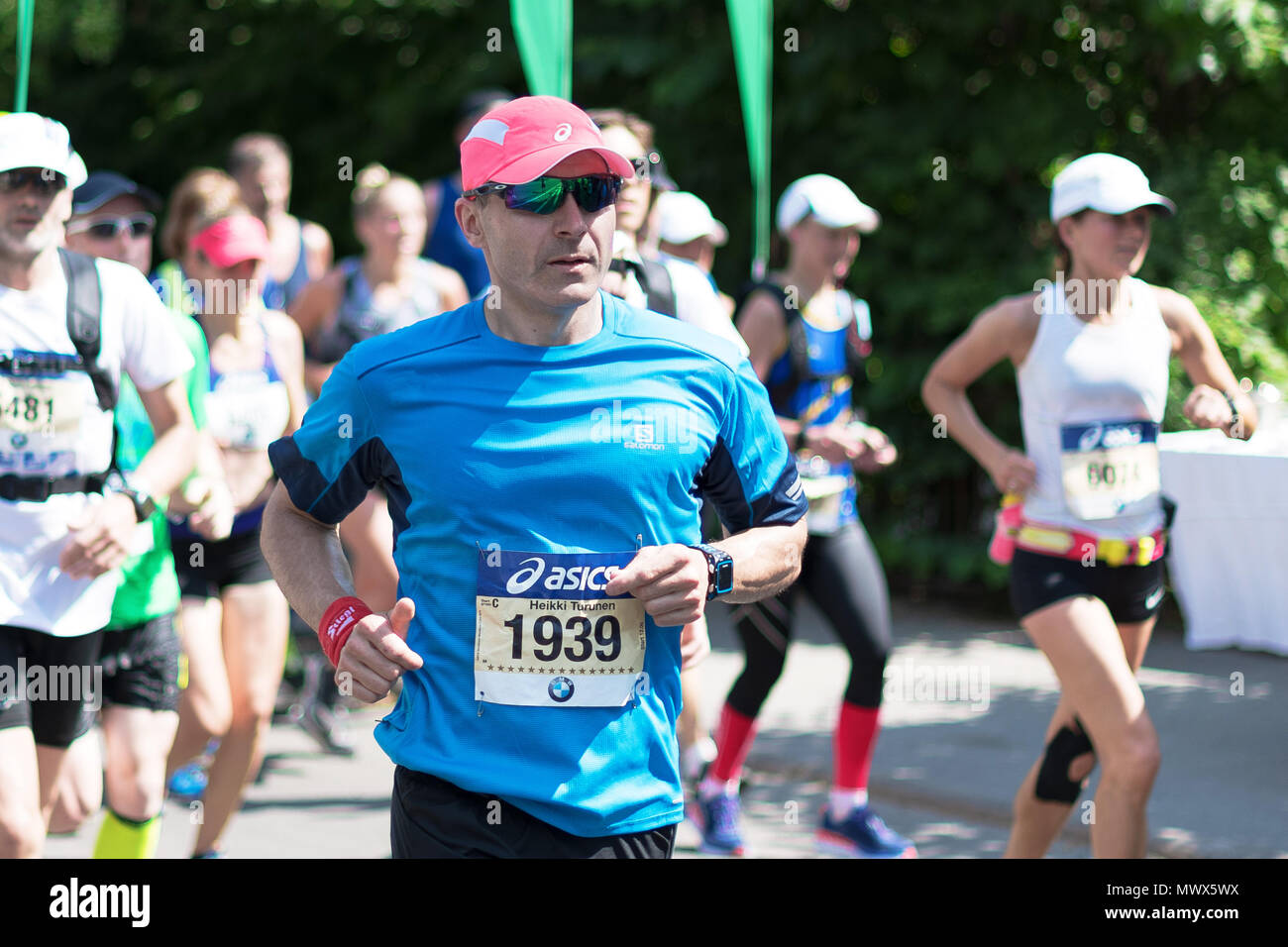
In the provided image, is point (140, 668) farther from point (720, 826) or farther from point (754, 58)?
point (754, 58)

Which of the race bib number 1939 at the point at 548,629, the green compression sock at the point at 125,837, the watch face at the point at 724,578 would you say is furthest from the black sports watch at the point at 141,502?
the watch face at the point at 724,578

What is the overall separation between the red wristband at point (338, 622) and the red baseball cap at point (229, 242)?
122 inches

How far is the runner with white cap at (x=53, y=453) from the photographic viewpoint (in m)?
4.21

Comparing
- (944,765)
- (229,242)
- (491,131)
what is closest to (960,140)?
(944,765)

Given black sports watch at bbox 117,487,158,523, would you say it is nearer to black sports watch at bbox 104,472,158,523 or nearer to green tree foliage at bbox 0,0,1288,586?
black sports watch at bbox 104,472,158,523

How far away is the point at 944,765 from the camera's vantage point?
23.0 ft

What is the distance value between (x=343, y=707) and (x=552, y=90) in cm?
292

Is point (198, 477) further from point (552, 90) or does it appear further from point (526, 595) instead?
point (552, 90)

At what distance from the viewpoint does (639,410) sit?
300 cm

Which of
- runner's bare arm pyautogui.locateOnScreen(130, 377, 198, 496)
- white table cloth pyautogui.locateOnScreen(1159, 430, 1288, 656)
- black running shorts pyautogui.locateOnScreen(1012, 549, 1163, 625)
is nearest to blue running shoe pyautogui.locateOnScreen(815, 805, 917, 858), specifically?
white table cloth pyautogui.locateOnScreen(1159, 430, 1288, 656)

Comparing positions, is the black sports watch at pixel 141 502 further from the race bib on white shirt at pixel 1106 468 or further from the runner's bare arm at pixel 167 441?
the race bib on white shirt at pixel 1106 468

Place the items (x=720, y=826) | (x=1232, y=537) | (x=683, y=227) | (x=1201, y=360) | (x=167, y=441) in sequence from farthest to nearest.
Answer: (x=683, y=227) → (x=720, y=826) → (x=1232, y=537) → (x=1201, y=360) → (x=167, y=441)

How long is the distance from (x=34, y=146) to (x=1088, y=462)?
2872mm
